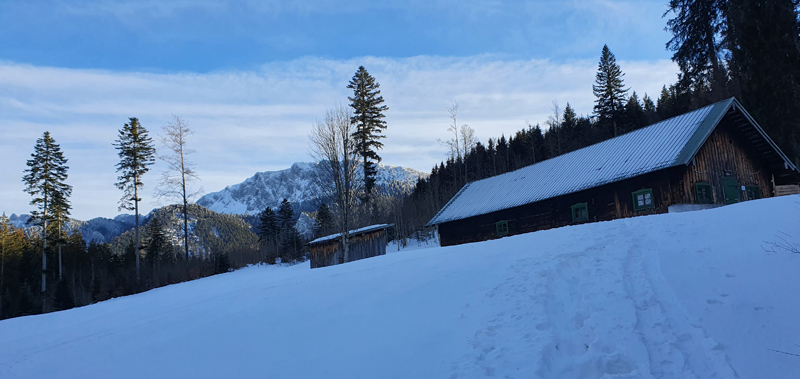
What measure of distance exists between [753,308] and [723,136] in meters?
19.8

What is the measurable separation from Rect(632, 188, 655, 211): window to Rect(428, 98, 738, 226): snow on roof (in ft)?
3.45

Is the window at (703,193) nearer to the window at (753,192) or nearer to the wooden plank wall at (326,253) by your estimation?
the window at (753,192)

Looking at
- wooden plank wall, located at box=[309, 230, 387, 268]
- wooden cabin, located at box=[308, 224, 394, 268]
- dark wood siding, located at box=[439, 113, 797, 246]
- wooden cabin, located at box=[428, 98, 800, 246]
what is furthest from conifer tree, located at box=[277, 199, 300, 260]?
dark wood siding, located at box=[439, 113, 797, 246]

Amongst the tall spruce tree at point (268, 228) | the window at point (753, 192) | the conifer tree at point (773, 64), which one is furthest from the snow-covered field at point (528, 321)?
the tall spruce tree at point (268, 228)

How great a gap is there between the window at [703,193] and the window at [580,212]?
4809mm

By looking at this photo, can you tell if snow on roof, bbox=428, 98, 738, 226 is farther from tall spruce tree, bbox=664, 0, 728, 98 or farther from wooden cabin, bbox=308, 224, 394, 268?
tall spruce tree, bbox=664, 0, 728, 98

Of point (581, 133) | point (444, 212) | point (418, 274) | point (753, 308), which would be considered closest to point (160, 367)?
point (418, 274)

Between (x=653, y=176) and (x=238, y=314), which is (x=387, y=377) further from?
(x=653, y=176)


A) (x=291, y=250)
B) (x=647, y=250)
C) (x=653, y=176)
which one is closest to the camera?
(x=647, y=250)

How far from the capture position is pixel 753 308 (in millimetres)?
6336

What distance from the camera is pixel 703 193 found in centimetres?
2086

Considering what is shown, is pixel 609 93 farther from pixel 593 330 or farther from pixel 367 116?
pixel 593 330

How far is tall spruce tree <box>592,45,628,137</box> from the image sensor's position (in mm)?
54281

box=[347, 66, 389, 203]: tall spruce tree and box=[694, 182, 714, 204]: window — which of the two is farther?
box=[347, 66, 389, 203]: tall spruce tree
